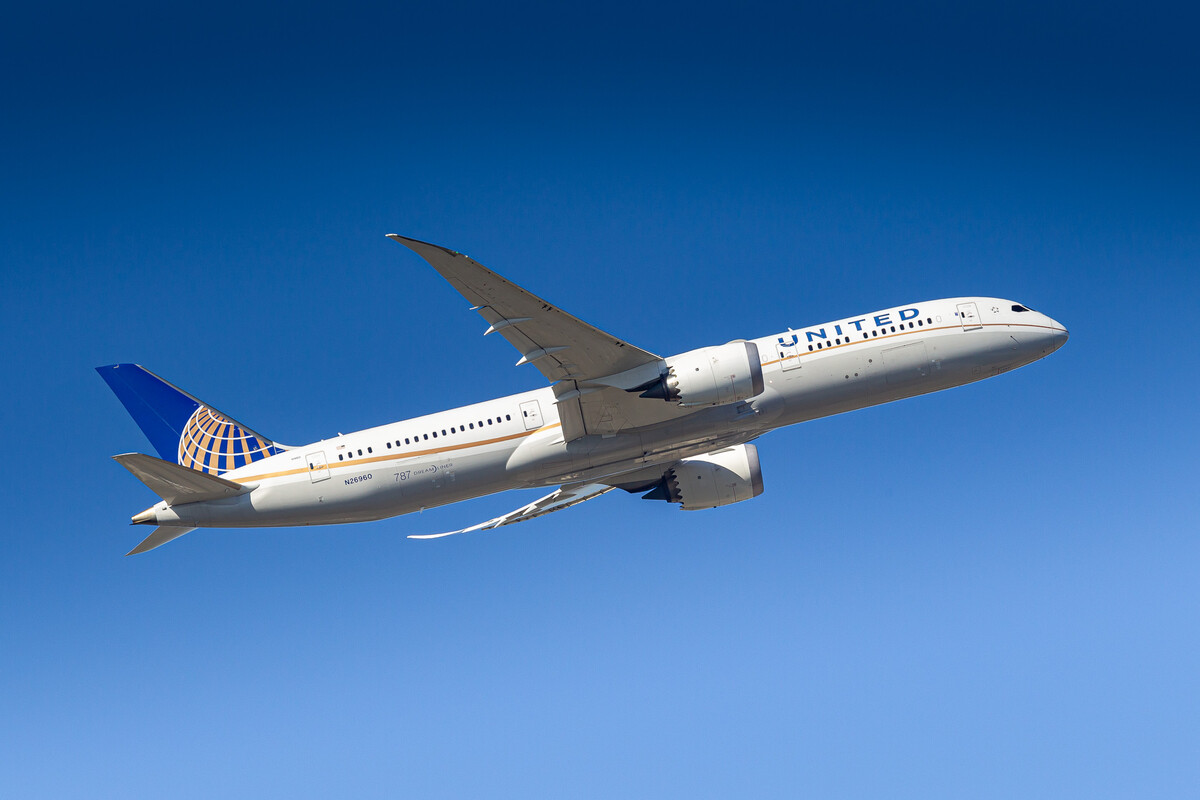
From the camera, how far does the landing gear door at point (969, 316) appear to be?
35.2 m

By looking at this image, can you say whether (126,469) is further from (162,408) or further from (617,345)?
(617,345)

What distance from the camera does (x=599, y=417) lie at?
32750 mm

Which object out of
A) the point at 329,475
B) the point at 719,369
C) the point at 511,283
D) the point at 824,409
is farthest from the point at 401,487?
the point at 824,409

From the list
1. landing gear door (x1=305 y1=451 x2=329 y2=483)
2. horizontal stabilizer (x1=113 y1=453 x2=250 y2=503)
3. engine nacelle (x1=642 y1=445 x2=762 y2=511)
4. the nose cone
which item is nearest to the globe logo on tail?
horizontal stabilizer (x1=113 y1=453 x2=250 y2=503)

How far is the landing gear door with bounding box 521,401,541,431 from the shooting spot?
112 feet

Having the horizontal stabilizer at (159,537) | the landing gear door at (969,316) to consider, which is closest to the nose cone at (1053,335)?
the landing gear door at (969,316)

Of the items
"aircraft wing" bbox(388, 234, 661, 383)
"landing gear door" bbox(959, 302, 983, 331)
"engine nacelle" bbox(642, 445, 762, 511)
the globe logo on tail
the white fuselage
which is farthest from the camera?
"engine nacelle" bbox(642, 445, 762, 511)

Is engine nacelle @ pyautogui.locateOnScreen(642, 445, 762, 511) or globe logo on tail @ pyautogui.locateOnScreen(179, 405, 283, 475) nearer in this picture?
globe logo on tail @ pyautogui.locateOnScreen(179, 405, 283, 475)

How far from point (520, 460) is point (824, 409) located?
11525mm

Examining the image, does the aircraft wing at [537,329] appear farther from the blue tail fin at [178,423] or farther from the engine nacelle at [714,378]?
the blue tail fin at [178,423]

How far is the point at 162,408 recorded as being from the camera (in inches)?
1494

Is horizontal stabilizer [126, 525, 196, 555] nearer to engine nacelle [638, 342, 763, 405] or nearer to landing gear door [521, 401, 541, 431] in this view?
landing gear door [521, 401, 541, 431]

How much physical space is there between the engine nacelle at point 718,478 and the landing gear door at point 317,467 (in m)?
14.6

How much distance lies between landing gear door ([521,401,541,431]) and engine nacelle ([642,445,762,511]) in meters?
8.25
